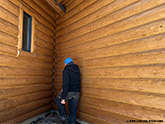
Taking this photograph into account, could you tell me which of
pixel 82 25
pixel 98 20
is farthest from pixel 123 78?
pixel 82 25

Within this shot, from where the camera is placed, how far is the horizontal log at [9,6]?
2689 millimetres

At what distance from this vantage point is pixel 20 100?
3111mm

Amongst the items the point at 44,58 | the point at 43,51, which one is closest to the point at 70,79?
the point at 44,58

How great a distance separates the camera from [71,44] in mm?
3914

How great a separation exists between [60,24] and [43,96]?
3272 millimetres

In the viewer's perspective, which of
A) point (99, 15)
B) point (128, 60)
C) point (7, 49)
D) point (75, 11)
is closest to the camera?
point (128, 60)

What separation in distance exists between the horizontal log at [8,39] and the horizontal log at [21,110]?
199 centimetres

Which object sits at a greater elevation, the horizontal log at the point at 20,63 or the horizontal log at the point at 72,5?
the horizontal log at the point at 72,5

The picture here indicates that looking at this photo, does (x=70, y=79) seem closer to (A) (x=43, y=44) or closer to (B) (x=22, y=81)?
(B) (x=22, y=81)

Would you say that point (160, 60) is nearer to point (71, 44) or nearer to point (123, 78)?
point (123, 78)

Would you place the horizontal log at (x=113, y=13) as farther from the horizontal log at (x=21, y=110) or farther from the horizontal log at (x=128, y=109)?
the horizontal log at (x=21, y=110)

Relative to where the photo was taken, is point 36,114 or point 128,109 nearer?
point 128,109

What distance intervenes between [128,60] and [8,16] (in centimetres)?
360

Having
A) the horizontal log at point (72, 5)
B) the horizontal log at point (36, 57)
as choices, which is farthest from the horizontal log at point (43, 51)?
the horizontal log at point (72, 5)
